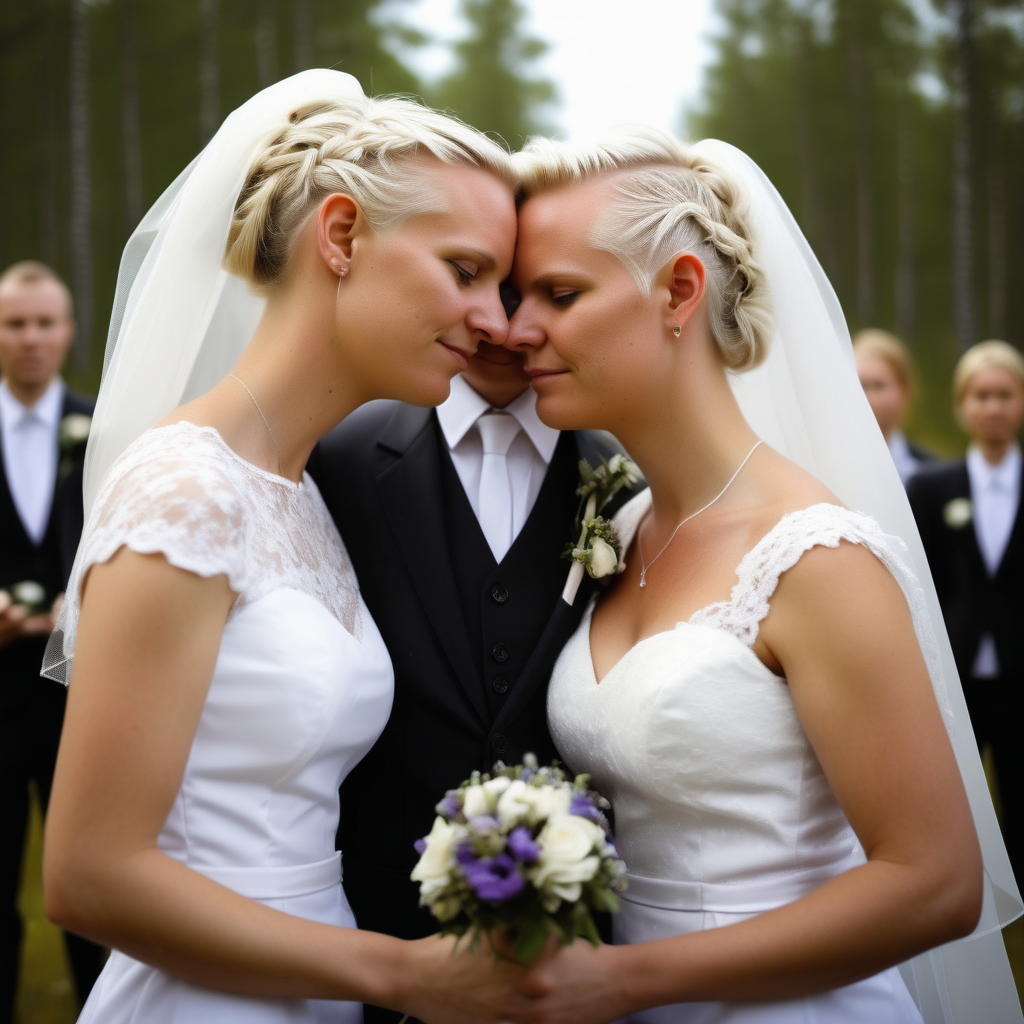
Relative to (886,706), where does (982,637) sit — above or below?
below

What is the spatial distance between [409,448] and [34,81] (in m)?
Result: 10.3

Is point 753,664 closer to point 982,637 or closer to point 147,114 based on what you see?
point 982,637

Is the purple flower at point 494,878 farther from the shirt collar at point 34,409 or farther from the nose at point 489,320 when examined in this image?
the shirt collar at point 34,409

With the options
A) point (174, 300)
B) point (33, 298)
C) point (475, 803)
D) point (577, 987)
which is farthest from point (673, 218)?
point (33, 298)

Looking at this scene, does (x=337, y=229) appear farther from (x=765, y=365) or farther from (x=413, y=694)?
(x=765, y=365)

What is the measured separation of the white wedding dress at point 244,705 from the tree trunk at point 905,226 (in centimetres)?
1172

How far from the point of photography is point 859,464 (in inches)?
108

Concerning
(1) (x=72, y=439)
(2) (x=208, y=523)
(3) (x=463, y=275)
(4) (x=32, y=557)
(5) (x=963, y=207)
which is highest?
(3) (x=463, y=275)

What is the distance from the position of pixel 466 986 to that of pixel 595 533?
3.88 ft

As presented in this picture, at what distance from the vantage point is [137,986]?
2.13 metres

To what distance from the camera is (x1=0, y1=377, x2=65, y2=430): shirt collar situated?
5.44m

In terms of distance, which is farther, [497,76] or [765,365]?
[497,76]

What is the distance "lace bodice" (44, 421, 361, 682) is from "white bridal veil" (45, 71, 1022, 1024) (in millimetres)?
415

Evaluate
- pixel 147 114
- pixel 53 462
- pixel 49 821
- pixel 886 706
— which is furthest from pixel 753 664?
pixel 147 114
